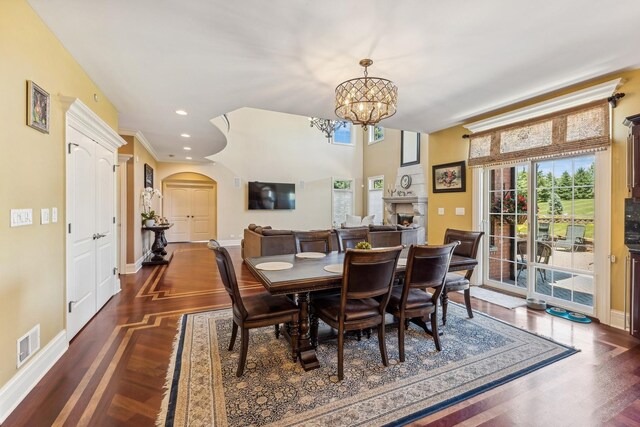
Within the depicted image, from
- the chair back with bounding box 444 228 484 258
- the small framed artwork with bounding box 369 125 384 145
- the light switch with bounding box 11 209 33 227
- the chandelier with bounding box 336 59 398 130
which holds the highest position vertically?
the small framed artwork with bounding box 369 125 384 145

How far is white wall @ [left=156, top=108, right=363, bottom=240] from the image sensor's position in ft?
29.0

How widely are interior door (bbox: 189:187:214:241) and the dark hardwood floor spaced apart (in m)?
6.15

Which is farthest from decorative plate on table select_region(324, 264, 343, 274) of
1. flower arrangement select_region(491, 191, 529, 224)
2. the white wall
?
the white wall

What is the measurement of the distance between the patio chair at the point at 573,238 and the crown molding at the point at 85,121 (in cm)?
515

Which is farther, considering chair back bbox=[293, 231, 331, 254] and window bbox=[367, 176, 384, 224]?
window bbox=[367, 176, 384, 224]

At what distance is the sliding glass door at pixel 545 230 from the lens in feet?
10.6

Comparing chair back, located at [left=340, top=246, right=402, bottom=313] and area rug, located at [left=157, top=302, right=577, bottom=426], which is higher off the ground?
chair back, located at [left=340, top=246, right=402, bottom=313]

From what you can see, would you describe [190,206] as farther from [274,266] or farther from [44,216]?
[274,266]

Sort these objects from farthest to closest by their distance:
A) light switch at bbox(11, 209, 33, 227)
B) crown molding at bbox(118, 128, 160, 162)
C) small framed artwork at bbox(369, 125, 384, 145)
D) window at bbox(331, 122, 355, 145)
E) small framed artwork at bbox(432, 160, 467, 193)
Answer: window at bbox(331, 122, 355, 145)
small framed artwork at bbox(369, 125, 384, 145)
crown molding at bbox(118, 128, 160, 162)
small framed artwork at bbox(432, 160, 467, 193)
light switch at bbox(11, 209, 33, 227)

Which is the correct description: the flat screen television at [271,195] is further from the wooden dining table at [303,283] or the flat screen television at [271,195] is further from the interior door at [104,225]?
the wooden dining table at [303,283]

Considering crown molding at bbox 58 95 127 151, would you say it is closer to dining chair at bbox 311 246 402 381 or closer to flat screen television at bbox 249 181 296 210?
dining chair at bbox 311 246 402 381

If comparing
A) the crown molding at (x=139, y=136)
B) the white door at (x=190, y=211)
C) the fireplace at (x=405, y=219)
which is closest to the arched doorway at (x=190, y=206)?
the white door at (x=190, y=211)

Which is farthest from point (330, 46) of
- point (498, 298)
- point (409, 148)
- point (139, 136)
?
point (409, 148)

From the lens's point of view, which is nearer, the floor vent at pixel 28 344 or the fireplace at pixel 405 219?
the floor vent at pixel 28 344
